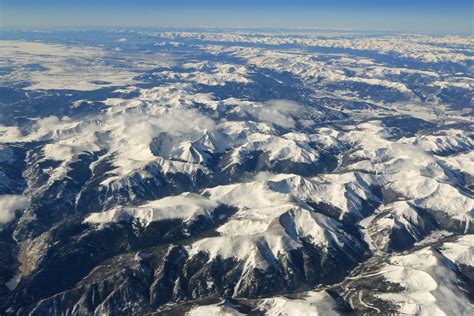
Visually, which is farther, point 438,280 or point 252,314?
point 438,280

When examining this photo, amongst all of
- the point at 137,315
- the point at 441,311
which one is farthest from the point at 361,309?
the point at 137,315

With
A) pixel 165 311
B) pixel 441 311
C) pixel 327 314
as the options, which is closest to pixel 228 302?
pixel 165 311

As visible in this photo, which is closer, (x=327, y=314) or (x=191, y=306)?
(x=327, y=314)

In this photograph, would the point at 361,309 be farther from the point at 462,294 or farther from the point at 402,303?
the point at 462,294

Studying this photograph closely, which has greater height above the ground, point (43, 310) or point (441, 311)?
point (441, 311)

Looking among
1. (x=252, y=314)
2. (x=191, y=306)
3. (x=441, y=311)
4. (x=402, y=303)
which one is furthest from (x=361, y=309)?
(x=191, y=306)

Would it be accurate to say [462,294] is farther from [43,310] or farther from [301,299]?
[43,310]

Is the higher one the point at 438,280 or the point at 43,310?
the point at 438,280
